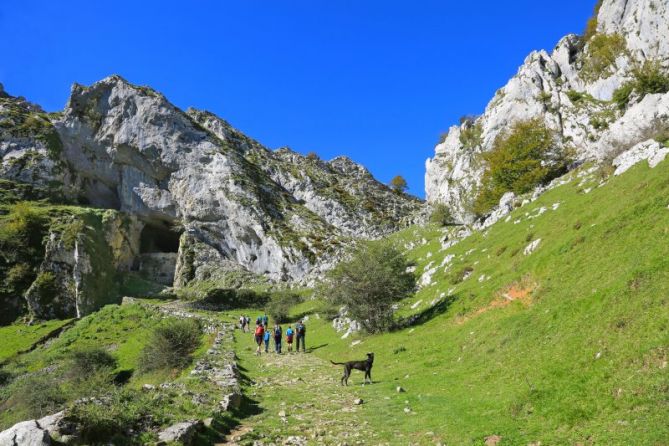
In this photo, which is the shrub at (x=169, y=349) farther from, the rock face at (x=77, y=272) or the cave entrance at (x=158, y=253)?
the cave entrance at (x=158, y=253)

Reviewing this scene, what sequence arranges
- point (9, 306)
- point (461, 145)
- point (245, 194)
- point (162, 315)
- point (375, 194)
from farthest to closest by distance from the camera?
1. point (375, 194)
2. point (245, 194)
3. point (461, 145)
4. point (9, 306)
5. point (162, 315)

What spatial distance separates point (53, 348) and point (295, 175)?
96.4 metres

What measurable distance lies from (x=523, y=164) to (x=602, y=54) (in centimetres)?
2810

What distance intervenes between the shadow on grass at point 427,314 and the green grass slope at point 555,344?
0.64 feet

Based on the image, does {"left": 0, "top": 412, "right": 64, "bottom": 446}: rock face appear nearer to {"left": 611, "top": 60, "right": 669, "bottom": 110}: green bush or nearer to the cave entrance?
{"left": 611, "top": 60, "right": 669, "bottom": 110}: green bush

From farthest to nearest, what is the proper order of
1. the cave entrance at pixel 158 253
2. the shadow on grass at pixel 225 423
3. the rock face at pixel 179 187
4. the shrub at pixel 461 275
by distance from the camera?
the cave entrance at pixel 158 253
the rock face at pixel 179 187
the shrub at pixel 461 275
the shadow on grass at pixel 225 423

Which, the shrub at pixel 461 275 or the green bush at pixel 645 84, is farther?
the green bush at pixel 645 84

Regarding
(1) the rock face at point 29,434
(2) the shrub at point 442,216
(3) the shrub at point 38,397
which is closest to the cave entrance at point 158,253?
(2) the shrub at point 442,216

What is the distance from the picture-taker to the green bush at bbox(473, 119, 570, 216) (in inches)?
2381

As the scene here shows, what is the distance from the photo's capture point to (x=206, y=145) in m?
126

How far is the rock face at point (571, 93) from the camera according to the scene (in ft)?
208

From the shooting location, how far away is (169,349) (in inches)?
1428

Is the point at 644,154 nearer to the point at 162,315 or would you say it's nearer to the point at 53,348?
the point at 162,315

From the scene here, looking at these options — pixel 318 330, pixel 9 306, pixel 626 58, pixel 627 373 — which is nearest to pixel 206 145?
pixel 9 306
